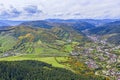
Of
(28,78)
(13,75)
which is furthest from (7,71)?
(28,78)

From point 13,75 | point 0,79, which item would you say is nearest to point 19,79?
point 13,75

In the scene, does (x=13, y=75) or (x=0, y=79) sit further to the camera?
(x=13, y=75)

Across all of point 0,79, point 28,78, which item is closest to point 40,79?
point 28,78

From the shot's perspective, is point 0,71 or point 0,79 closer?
point 0,79

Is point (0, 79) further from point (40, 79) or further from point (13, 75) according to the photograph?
point (40, 79)

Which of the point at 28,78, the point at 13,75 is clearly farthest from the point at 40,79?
the point at 13,75

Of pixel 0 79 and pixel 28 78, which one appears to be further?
pixel 28 78

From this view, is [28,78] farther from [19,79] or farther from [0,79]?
[0,79]
